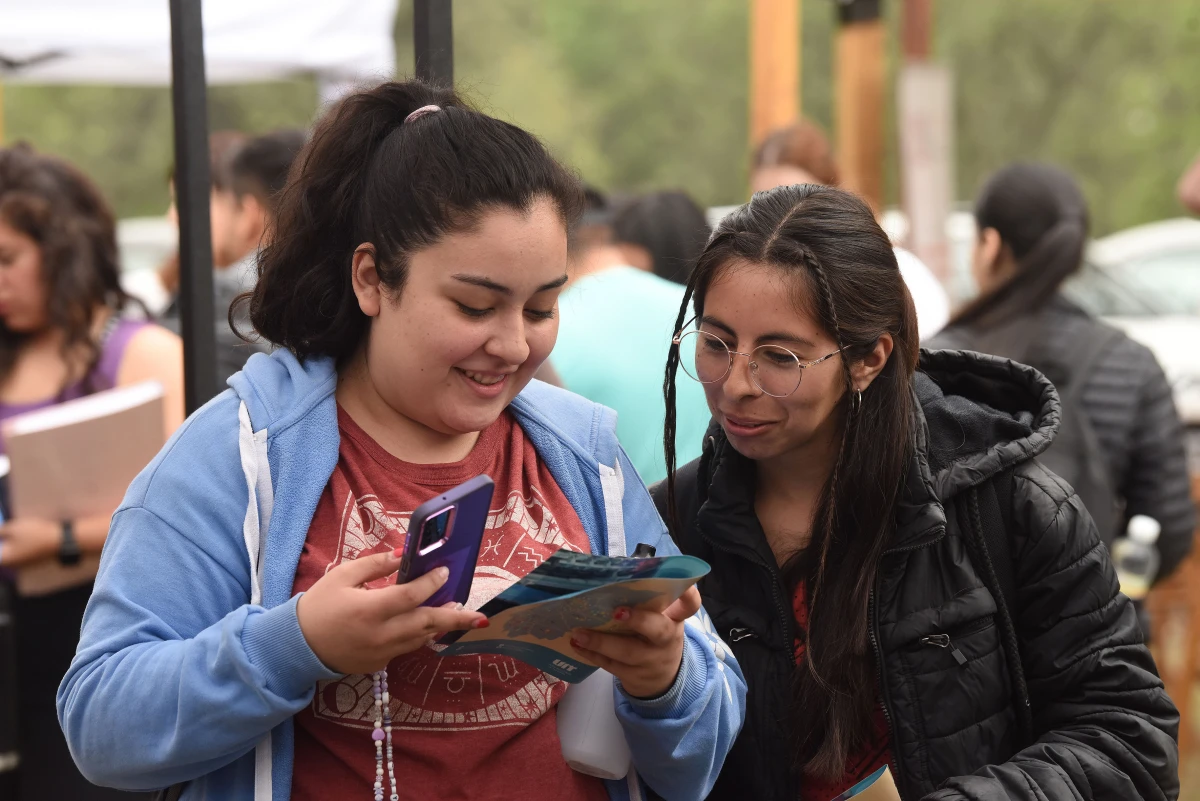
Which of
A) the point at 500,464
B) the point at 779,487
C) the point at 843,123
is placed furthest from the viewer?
the point at 843,123

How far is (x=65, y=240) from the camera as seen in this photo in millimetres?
3551

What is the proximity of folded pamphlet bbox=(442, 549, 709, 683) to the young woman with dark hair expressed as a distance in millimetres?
42

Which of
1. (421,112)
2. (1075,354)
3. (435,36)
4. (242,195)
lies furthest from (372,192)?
(242,195)

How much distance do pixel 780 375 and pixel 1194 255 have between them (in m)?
9.53

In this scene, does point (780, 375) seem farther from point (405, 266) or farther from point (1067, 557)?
point (405, 266)

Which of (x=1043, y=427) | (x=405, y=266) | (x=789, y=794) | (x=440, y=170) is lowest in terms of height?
(x=789, y=794)

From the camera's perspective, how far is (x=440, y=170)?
64.3 inches

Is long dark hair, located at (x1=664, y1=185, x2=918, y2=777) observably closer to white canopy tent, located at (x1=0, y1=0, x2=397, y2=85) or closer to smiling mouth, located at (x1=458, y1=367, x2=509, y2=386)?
smiling mouth, located at (x1=458, y1=367, x2=509, y2=386)

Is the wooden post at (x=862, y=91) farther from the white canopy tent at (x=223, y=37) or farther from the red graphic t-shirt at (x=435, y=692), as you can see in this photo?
the red graphic t-shirt at (x=435, y=692)

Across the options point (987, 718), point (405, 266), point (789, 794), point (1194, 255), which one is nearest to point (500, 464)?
point (405, 266)

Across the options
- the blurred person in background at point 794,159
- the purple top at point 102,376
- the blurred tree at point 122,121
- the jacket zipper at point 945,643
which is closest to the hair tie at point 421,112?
the jacket zipper at point 945,643

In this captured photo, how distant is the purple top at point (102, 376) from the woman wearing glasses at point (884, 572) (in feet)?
6.54

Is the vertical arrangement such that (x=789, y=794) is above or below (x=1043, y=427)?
below

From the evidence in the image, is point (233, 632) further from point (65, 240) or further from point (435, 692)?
point (65, 240)
